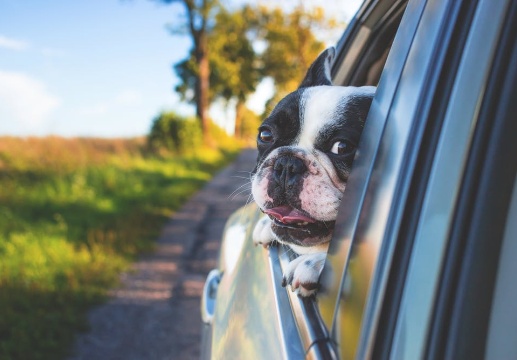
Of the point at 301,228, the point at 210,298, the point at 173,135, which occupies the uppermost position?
the point at 301,228

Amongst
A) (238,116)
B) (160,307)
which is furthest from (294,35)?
(160,307)

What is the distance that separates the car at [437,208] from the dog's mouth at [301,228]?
1.78 ft

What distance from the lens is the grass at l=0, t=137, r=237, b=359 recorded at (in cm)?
407

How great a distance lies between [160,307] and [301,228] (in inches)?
135

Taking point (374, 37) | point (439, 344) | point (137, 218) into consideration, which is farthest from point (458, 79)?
point (137, 218)

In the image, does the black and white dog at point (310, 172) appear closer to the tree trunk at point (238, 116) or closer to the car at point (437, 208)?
the car at point (437, 208)

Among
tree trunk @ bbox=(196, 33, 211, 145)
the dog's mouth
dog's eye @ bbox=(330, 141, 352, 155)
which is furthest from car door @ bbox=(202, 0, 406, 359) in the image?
tree trunk @ bbox=(196, 33, 211, 145)

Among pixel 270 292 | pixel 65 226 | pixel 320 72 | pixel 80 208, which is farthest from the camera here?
pixel 80 208

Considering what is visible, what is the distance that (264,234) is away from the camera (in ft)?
6.30

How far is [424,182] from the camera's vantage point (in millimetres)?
863

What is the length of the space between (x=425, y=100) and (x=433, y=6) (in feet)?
0.70

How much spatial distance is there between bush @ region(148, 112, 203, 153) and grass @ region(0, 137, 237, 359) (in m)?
4.13

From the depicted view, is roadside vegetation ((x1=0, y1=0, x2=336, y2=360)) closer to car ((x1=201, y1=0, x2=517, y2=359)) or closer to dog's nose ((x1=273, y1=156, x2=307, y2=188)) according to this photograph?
dog's nose ((x1=273, y1=156, x2=307, y2=188))

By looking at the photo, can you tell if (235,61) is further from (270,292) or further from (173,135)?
(270,292)
